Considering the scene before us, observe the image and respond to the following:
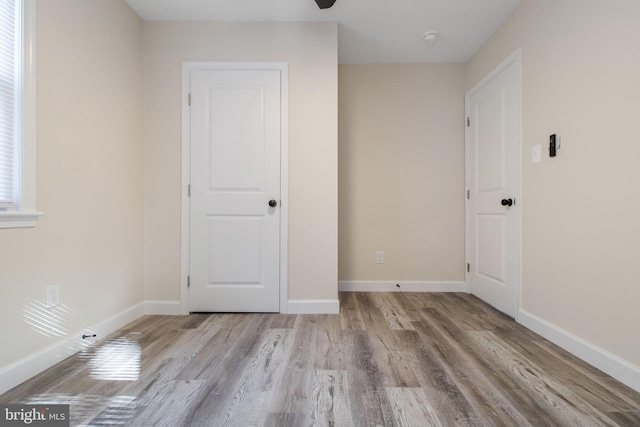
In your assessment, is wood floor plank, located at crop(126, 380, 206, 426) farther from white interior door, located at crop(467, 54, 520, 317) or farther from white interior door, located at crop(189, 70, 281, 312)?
white interior door, located at crop(467, 54, 520, 317)

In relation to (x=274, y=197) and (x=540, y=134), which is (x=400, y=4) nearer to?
(x=540, y=134)

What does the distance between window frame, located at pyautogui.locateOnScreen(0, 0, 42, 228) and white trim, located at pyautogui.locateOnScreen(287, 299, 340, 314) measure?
1.70 m

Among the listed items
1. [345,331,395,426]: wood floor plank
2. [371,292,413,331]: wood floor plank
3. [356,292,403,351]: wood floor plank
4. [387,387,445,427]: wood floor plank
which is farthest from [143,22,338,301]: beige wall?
[387,387,445,427]: wood floor plank

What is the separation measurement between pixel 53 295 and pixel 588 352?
117 inches

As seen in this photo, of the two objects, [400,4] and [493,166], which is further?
[493,166]

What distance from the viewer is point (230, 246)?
7.87ft

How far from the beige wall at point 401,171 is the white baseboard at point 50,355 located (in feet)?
6.60

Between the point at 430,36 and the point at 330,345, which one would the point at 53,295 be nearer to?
the point at 330,345

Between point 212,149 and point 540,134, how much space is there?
2457 mm

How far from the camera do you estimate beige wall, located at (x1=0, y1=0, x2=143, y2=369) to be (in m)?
1.45

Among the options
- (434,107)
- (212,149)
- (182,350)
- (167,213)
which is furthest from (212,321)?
(434,107)

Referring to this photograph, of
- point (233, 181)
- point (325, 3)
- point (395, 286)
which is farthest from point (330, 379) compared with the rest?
point (325, 3)

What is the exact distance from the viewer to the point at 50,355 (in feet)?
5.06

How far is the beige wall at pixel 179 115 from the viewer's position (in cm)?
239
